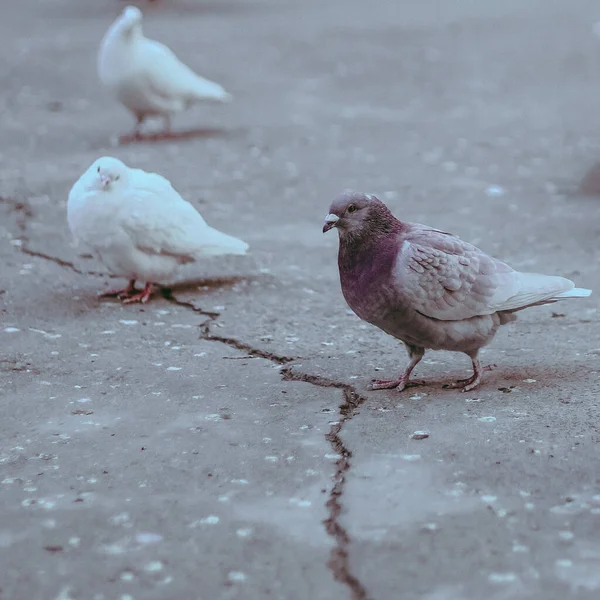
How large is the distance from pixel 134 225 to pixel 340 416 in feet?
5.23

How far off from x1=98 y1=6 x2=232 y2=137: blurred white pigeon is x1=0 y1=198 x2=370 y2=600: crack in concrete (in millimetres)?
2131

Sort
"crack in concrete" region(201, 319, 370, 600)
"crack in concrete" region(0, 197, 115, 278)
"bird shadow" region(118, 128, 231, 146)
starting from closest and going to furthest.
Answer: "crack in concrete" region(201, 319, 370, 600)
"crack in concrete" region(0, 197, 115, 278)
"bird shadow" region(118, 128, 231, 146)

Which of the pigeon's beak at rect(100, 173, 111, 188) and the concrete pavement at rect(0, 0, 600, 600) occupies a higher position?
the pigeon's beak at rect(100, 173, 111, 188)

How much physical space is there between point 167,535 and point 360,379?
1352mm

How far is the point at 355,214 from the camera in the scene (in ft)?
11.7

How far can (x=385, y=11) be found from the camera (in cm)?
1424

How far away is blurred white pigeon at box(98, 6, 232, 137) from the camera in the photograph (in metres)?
7.61

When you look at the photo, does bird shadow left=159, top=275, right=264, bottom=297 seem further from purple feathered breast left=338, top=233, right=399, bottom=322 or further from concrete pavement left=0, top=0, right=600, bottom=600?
purple feathered breast left=338, top=233, right=399, bottom=322

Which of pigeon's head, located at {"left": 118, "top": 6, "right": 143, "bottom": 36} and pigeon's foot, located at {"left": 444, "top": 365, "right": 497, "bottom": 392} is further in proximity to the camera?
pigeon's head, located at {"left": 118, "top": 6, "right": 143, "bottom": 36}

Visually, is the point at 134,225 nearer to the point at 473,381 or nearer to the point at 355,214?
the point at 355,214

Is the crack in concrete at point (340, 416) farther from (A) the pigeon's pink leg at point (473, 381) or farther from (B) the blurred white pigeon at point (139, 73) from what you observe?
(B) the blurred white pigeon at point (139, 73)

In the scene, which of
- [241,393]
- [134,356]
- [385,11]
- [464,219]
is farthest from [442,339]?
[385,11]

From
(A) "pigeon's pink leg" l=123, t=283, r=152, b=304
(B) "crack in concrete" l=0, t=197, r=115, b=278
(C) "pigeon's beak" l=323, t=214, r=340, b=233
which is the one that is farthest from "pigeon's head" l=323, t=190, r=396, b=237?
(B) "crack in concrete" l=0, t=197, r=115, b=278

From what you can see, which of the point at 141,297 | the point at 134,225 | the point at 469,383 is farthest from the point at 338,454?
the point at 141,297
